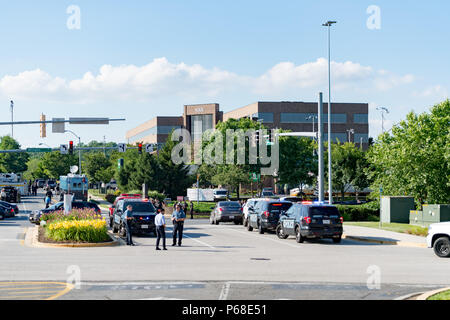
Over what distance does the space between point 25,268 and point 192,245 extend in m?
8.84

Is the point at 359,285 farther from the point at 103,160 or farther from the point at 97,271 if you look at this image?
the point at 103,160

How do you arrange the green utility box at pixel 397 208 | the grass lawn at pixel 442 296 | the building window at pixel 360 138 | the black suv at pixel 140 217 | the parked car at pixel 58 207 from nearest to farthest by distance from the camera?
1. the grass lawn at pixel 442 296
2. the black suv at pixel 140 217
3. the parked car at pixel 58 207
4. the green utility box at pixel 397 208
5. the building window at pixel 360 138

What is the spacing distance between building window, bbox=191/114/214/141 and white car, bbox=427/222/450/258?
109857mm

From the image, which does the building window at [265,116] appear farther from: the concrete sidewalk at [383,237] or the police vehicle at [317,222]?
the police vehicle at [317,222]

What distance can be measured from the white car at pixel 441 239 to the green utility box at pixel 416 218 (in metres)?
17.4

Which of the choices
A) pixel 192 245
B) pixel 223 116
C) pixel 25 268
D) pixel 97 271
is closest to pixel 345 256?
pixel 192 245

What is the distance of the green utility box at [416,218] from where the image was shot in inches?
1491

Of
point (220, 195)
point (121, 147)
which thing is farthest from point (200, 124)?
→ point (121, 147)

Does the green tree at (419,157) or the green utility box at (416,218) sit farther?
the green tree at (419,157)

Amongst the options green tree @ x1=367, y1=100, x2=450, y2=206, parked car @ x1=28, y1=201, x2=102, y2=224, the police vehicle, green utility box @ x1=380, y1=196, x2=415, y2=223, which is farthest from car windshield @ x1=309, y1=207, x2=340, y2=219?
green tree @ x1=367, y1=100, x2=450, y2=206

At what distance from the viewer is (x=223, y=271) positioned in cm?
1656

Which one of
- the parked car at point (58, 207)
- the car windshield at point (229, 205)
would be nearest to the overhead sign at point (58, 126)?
the parked car at point (58, 207)

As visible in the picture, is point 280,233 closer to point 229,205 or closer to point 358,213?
point 229,205

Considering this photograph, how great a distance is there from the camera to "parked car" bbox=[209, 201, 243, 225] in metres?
40.1
